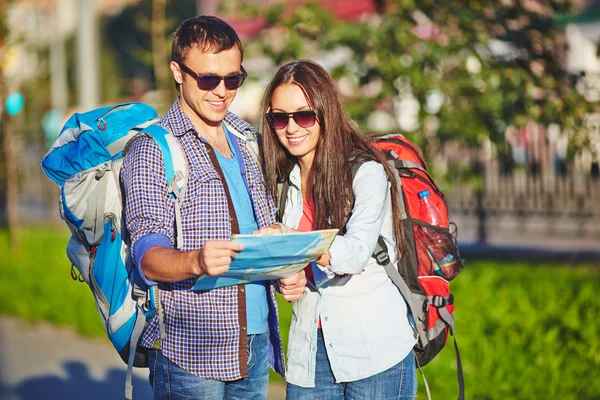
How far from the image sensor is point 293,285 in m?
2.70

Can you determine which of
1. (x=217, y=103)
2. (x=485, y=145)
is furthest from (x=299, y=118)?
(x=485, y=145)

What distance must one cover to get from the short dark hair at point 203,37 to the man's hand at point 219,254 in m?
0.76

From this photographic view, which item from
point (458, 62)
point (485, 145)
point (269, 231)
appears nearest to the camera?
point (269, 231)

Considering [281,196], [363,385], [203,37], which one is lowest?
[363,385]

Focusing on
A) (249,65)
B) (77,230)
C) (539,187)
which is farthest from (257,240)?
(539,187)

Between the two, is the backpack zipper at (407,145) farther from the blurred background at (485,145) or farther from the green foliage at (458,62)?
the green foliage at (458,62)

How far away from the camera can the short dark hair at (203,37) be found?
2699mm

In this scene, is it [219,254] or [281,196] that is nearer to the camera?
[219,254]

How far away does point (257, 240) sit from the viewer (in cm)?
227

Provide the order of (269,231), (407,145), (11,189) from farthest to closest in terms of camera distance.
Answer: (11,189) → (407,145) → (269,231)

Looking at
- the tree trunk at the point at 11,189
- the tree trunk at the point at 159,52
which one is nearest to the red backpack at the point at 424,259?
the tree trunk at the point at 159,52

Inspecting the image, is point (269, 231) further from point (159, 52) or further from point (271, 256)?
point (159, 52)

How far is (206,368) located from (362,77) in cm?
453

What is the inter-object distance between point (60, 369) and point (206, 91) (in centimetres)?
430
